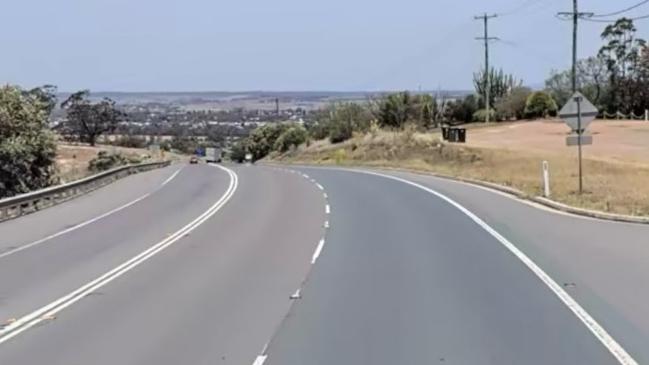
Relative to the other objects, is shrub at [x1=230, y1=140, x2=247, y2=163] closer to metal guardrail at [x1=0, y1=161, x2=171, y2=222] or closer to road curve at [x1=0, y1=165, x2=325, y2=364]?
metal guardrail at [x1=0, y1=161, x2=171, y2=222]

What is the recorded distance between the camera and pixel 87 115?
446 ft

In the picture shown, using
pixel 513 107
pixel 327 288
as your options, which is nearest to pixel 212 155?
pixel 513 107

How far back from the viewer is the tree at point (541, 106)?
311 feet

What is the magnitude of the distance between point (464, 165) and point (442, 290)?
38.4 m

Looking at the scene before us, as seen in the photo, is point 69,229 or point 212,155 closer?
point 69,229

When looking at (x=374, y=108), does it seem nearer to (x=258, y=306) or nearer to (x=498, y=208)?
(x=498, y=208)

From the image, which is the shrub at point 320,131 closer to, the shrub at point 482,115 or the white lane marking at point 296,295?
the shrub at point 482,115

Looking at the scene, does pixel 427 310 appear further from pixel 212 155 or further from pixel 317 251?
pixel 212 155

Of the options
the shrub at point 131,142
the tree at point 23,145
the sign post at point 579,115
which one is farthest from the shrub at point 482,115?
the sign post at point 579,115

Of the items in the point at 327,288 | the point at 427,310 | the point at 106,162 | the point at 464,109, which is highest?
the point at 427,310

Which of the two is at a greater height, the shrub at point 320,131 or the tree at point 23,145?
the tree at point 23,145

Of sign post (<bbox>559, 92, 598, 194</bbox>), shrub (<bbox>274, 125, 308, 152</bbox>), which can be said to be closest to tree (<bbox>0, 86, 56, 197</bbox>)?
sign post (<bbox>559, 92, 598, 194</bbox>)

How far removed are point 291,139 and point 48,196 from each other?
77878mm

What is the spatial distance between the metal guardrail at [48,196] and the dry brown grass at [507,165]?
14819 mm
